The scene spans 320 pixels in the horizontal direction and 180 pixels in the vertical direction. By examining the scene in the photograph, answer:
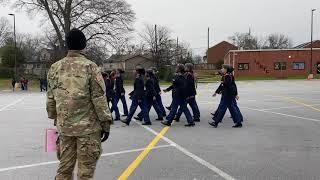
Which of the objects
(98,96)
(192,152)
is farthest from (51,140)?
(192,152)

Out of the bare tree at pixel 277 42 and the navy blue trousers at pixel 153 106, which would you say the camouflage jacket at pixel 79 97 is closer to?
the navy blue trousers at pixel 153 106

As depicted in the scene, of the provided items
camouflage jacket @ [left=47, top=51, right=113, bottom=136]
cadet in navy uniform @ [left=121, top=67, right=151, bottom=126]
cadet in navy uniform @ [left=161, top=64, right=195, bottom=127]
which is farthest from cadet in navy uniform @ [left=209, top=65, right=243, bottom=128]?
camouflage jacket @ [left=47, top=51, right=113, bottom=136]

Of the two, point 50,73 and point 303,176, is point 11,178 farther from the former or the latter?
point 303,176

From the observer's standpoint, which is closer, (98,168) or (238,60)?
(98,168)

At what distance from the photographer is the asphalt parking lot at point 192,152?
24.7 feet

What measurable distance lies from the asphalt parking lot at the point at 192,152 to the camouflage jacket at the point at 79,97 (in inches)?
86.4

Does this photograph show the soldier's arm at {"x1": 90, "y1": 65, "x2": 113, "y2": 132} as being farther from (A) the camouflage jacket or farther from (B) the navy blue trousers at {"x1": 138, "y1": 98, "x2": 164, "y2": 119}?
(B) the navy blue trousers at {"x1": 138, "y1": 98, "x2": 164, "y2": 119}

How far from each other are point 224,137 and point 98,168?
4332mm

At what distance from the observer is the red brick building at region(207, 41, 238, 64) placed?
117312 millimetres

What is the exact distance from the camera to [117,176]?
24.0 feet

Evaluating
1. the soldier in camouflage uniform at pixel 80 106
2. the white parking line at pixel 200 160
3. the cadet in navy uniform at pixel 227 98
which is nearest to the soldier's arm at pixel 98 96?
the soldier in camouflage uniform at pixel 80 106

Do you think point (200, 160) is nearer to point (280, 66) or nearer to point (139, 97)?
point (139, 97)

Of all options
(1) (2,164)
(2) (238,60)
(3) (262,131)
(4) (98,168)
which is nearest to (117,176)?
(4) (98,168)

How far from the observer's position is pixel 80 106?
203 inches
